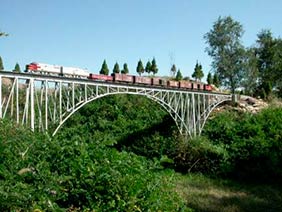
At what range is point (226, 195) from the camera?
2042cm

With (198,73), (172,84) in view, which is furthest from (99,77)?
(198,73)

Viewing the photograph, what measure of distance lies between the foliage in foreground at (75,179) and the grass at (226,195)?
1214 cm

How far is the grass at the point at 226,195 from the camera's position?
18.1 m

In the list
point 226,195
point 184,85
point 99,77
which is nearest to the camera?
point 99,77

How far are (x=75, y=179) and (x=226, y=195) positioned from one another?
16920 mm

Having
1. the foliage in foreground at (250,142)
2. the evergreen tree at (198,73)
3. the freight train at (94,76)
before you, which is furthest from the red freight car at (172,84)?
the evergreen tree at (198,73)

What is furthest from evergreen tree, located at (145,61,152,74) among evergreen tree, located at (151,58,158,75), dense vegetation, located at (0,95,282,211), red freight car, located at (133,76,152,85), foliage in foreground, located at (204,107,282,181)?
dense vegetation, located at (0,95,282,211)

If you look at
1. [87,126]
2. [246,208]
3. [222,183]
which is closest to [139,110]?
[87,126]

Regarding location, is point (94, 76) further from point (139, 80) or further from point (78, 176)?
point (78, 176)

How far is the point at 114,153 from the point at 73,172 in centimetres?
74

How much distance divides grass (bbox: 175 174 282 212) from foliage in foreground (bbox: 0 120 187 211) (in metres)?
12.1

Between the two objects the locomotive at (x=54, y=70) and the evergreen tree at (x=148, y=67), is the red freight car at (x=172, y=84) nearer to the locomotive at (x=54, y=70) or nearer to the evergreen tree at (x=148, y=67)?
the locomotive at (x=54, y=70)

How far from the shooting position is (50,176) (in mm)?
4434

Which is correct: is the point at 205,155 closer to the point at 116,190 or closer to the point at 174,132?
the point at 174,132
